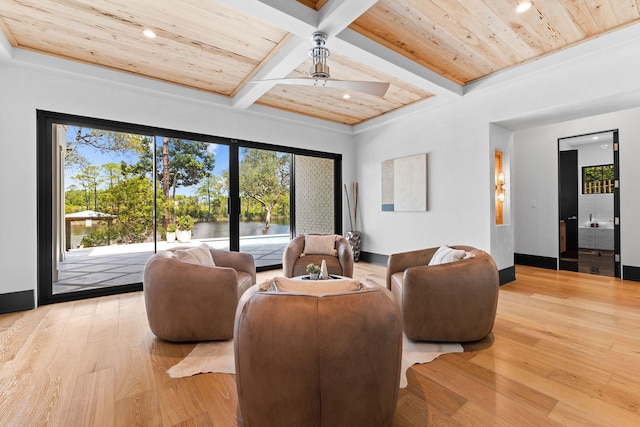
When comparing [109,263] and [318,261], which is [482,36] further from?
[109,263]

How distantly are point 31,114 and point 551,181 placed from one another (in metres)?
7.97

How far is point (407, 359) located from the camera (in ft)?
7.16

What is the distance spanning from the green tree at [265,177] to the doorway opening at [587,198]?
246 inches

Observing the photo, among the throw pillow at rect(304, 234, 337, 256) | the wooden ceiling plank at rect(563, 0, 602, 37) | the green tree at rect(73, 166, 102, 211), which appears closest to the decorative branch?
the throw pillow at rect(304, 234, 337, 256)

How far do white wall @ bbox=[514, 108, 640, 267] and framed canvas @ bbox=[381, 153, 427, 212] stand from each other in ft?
7.86

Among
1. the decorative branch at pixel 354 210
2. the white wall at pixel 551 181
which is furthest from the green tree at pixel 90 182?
the white wall at pixel 551 181

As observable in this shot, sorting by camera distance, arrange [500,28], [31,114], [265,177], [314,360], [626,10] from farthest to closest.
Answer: [265,177] → [31,114] → [500,28] → [626,10] → [314,360]

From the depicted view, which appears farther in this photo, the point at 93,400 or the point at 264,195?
the point at 264,195

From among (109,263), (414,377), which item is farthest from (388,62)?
(109,263)

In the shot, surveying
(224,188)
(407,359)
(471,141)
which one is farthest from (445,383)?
(224,188)

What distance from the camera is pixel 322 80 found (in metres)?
2.32

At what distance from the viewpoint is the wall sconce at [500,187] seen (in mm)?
4351

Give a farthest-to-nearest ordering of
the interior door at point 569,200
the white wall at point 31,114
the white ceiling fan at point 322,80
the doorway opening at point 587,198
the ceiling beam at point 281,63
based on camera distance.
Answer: the interior door at point 569,200 < the doorway opening at point 587,198 < the white wall at point 31,114 < the ceiling beam at point 281,63 < the white ceiling fan at point 322,80

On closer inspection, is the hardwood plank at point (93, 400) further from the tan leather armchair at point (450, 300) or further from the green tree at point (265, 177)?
the green tree at point (265, 177)
